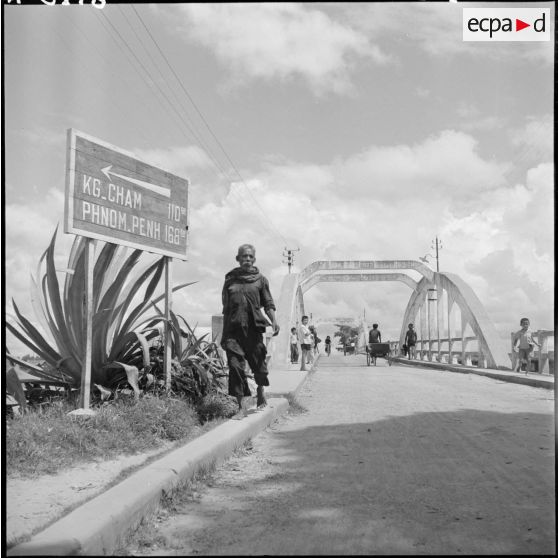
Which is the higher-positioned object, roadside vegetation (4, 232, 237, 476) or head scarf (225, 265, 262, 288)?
head scarf (225, 265, 262, 288)

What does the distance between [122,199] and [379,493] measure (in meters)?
3.35

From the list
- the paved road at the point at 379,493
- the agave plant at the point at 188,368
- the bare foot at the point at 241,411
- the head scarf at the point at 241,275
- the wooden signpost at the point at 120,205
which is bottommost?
the paved road at the point at 379,493

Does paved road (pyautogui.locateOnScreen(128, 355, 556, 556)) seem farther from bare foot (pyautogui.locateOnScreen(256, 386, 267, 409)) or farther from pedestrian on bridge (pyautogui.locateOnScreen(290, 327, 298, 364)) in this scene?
pedestrian on bridge (pyautogui.locateOnScreen(290, 327, 298, 364))

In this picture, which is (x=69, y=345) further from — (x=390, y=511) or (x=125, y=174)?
(x=390, y=511)

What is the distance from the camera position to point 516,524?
302 centimetres

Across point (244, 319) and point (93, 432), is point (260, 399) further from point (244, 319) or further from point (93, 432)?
point (93, 432)

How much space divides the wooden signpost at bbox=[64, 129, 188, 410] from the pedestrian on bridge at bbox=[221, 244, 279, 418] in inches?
23.3

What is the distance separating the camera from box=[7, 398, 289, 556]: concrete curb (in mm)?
2311

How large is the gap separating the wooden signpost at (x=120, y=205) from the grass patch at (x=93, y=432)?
1.27 ft

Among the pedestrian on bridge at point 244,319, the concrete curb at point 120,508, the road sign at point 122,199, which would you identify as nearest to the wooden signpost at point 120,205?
the road sign at point 122,199

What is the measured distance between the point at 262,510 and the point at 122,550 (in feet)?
2.84

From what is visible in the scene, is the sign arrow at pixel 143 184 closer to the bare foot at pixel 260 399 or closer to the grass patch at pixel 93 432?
the grass patch at pixel 93 432

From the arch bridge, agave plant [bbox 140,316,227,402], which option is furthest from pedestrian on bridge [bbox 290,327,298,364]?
agave plant [bbox 140,316,227,402]

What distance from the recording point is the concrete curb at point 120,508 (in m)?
2.31
